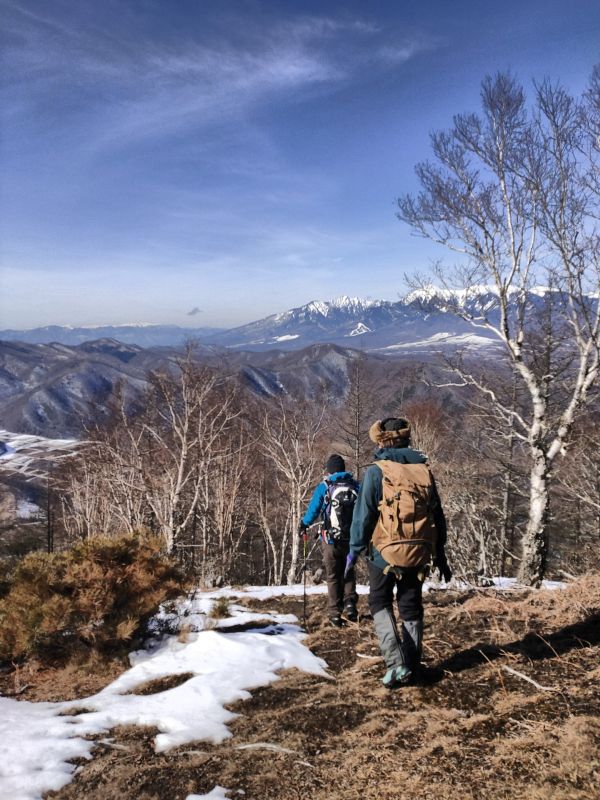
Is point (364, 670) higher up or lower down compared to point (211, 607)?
higher up

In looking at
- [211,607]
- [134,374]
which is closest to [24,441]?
[134,374]

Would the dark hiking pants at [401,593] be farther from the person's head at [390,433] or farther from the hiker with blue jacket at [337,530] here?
the hiker with blue jacket at [337,530]

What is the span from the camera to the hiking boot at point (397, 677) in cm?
396

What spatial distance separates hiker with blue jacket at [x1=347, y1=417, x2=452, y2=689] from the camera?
384cm

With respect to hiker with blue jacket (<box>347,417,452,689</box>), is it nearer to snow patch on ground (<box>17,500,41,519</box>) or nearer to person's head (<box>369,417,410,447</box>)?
person's head (<box>369,417,410,447</box>)

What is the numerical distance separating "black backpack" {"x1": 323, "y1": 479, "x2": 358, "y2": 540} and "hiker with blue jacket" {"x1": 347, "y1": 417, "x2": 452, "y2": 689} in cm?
199

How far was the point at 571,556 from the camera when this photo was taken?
22453 millimetres

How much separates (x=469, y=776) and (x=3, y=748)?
3.11 metres

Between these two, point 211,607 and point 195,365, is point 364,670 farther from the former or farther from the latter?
point 195,365

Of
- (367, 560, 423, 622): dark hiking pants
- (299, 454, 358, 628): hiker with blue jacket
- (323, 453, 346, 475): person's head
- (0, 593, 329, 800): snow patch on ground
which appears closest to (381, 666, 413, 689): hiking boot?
(367, 560, 423, 622): dark hiking pants

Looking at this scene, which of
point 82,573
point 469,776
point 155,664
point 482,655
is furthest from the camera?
point 82,573

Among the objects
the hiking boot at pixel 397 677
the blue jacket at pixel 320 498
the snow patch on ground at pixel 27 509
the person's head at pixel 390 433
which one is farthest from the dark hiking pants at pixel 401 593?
the snow patch on ground at pixel 27 509

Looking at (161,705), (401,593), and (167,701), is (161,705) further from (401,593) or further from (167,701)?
(401,593)

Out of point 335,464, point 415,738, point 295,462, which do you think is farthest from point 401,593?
point 295,462
